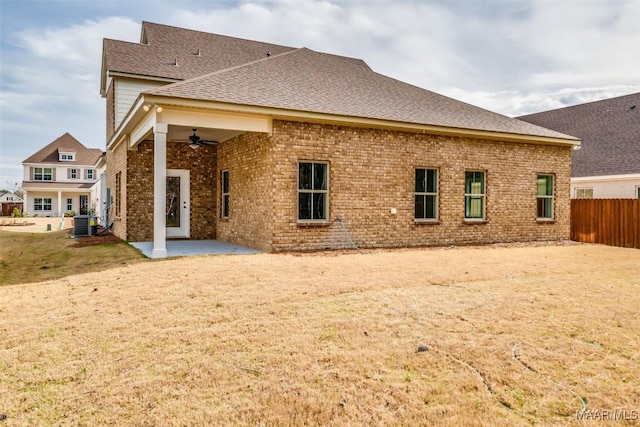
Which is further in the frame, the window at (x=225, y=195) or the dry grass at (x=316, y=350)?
the window at (x=225, y=195)

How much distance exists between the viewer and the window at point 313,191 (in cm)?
1111

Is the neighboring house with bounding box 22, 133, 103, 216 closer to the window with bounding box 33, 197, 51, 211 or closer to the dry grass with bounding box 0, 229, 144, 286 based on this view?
the window with bounding box 33, 197, 51, 211

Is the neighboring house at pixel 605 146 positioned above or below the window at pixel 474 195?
above

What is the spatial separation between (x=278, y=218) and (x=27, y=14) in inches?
341

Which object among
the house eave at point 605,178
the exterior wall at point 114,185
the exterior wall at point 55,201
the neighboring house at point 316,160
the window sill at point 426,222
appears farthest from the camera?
the exterior wall at point 55,201

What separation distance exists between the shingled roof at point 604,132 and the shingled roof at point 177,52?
15231 millimetres

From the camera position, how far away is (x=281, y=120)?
10.7 meters

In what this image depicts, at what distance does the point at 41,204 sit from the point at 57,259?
38770 millimetres

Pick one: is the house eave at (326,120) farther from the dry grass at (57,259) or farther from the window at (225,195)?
the dry grass at (57,259)

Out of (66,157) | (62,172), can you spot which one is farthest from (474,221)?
(66,157)

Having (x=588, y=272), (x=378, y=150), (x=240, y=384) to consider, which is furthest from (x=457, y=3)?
(x=240, y=384)

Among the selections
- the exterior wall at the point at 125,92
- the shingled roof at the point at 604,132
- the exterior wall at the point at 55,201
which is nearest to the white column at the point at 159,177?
the exterior wall at the point at 125,92

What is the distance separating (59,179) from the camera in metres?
42.9

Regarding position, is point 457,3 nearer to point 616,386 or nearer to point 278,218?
point 278,218
